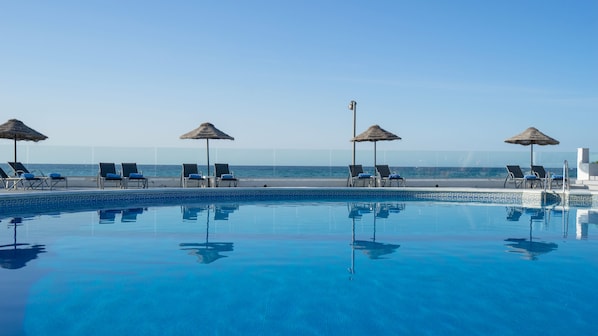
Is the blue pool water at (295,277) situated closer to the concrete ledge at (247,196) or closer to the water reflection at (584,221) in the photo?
the water reflection at (584,221)

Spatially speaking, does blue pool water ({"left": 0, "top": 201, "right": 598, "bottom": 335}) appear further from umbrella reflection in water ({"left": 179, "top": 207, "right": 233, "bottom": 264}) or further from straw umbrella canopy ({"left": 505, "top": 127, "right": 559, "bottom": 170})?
straw umbrella canopy ({"left": 505, "top": 127, "right": 559, "bottom": 170})

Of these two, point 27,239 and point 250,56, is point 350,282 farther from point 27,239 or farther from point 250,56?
point 250,56

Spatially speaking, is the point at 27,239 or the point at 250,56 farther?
the point at 250,56

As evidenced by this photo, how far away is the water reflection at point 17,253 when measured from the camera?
4129 millimetres

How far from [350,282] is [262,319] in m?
1.04

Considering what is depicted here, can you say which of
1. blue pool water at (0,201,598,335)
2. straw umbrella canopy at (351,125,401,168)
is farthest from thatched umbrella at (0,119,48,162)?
straw umbrella canopy at (351,125,401,168)

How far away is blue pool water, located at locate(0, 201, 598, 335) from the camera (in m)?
Result: 2.82

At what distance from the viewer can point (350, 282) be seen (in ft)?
12.2

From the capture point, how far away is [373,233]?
6035mm

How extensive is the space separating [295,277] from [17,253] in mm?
2831

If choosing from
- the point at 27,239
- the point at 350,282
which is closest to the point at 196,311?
the point at 350,282

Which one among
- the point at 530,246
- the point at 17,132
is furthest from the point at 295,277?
the point at 17,132

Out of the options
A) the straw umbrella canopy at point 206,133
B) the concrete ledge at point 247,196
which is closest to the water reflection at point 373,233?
the concrete ledge at point 247,196

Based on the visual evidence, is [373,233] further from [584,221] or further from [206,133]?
[206,133]
